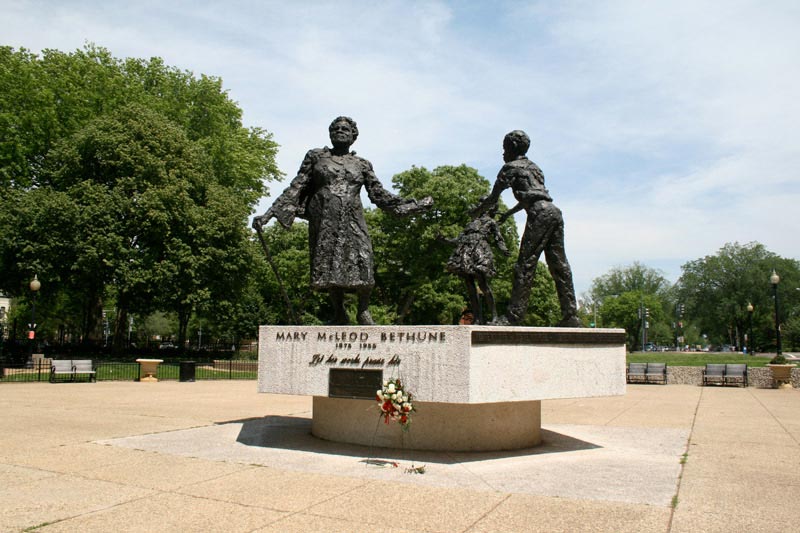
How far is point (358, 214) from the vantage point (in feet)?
28.5

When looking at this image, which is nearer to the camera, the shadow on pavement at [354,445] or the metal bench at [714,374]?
the shadow on pavement at [354,445]

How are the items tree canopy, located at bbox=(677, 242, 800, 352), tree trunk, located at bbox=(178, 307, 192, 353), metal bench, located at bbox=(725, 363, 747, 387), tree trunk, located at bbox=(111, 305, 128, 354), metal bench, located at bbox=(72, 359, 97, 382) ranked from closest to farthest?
metal bench, located at bbox=(72, 359, 97, 382) < metal bench, located at bbox=(725, 363, 747, 387) < tree trunk, located at bbox=(111, 305, 128, 354) < tree trunk, located at bbox=(178, 307, 192, 353) < tree canopy, located at bbox=(677, 242, 800, 352)

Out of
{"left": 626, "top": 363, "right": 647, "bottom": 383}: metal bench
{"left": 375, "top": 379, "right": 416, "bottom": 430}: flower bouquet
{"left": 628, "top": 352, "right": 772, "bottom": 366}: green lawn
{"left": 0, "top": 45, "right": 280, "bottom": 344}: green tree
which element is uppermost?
{"left": 0, "top": 45, "right": 280, "bottom": 344}: green tree

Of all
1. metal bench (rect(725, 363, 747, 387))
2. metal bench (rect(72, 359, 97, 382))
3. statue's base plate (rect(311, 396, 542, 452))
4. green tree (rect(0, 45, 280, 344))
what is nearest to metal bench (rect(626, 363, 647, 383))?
metal bench (rect(725, 363, 747, 387))

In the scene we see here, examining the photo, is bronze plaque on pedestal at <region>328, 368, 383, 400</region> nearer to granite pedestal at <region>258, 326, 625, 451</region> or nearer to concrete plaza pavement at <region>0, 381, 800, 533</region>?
granite pedestal at <region>258, 326, 625, 451</region>

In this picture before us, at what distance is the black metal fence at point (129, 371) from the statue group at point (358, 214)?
45.9 feet

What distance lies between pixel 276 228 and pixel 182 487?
39104 millimetres

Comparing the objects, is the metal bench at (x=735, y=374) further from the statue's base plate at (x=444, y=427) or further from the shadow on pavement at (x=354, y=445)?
the statue's base plate at (x=444, y=427)

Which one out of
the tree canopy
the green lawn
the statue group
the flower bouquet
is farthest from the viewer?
the tree canopy

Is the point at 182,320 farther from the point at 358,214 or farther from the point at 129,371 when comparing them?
the point at 358,214

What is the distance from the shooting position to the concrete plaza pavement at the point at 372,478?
4699mm

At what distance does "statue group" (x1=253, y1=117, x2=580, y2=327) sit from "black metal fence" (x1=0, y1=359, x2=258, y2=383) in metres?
14.0

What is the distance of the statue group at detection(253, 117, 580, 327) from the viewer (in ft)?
27.7

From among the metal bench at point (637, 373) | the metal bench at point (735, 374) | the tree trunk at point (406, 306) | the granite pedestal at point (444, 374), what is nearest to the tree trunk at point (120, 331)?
the tree trunk at point (406, 306)
